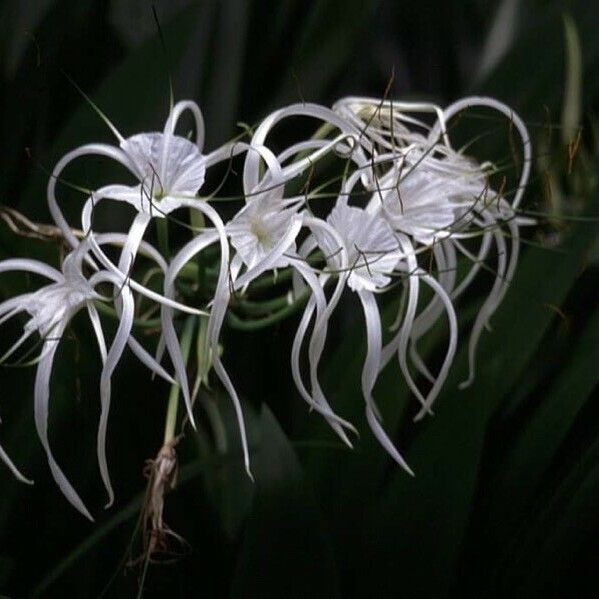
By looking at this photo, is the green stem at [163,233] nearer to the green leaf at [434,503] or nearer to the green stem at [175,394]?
the green stem at [175,394]

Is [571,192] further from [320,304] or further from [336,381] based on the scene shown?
[320,304]

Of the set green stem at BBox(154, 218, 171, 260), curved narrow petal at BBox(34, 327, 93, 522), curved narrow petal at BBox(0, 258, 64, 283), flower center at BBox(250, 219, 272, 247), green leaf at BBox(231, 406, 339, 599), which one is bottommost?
green leaf at BBox(231, 406, 339, 599)

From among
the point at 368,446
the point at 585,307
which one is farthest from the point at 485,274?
the point at 368,446

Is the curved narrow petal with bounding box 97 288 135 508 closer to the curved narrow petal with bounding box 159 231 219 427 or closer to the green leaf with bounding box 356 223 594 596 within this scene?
the curved narrow petal with bounding box 159 231 219 427

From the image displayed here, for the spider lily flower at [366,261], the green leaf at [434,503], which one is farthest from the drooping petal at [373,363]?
the green leaf at [434,503]

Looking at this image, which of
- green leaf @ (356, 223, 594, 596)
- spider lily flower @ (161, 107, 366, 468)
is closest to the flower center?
spider lily flower @ (161, 107, 366, 468)

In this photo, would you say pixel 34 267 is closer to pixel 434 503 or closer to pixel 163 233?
pixel 163 233
